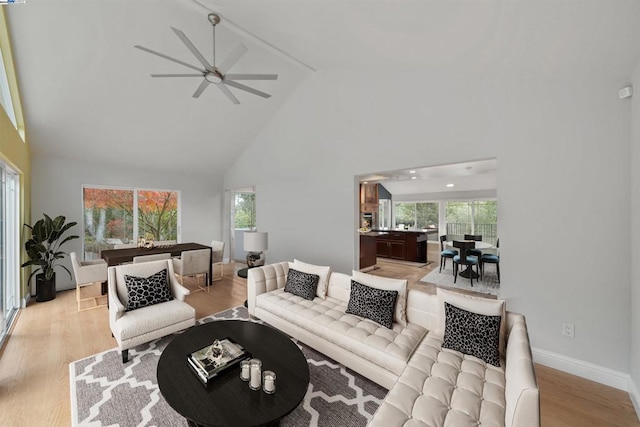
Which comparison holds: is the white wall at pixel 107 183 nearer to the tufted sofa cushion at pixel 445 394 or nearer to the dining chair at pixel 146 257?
the dining chair at pixel 146 257

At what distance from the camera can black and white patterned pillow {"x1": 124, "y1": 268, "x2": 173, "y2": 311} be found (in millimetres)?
2955

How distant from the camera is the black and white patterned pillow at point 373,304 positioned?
2582 mm

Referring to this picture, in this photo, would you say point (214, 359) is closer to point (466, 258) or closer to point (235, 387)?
point (235, 387)

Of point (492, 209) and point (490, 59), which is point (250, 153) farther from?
point (492, 209)

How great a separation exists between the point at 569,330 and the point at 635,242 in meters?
1.04

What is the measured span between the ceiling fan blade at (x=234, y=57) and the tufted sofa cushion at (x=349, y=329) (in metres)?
2.71

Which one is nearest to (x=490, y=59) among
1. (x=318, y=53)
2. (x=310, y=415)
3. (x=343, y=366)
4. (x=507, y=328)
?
(x=318, y=53)

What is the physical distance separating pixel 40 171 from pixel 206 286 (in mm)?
3724

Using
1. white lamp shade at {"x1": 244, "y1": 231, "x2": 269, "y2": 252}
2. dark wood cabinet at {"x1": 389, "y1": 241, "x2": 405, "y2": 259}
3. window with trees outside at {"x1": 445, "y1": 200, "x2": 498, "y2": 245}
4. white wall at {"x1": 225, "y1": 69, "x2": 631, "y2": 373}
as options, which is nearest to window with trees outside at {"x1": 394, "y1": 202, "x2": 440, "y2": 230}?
window with trees outside at {"x1": 445, "y1": 200, "x2": 498, "y2": 245}

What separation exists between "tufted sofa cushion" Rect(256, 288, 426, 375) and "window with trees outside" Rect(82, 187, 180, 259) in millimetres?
4502

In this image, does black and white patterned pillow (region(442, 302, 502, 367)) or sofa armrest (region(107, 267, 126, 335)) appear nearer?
black and white patterned pillow (region(442, 302, 502, 367))

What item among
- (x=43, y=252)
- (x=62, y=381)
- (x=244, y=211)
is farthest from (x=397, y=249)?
(x=43, y=252)

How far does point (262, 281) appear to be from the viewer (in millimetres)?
3529

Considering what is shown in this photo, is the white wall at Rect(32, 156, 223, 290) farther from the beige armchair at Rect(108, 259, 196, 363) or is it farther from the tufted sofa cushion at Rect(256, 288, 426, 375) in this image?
the tufted sofa cushion at Rect(256, 288, 426, 375)
